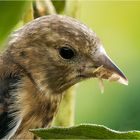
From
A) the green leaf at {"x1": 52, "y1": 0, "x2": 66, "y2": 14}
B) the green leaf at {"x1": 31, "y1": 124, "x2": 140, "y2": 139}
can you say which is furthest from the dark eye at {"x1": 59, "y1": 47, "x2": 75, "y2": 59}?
the green leaf at {"x1": 31, "y1": 124, "x2": 140, "y2": 139}

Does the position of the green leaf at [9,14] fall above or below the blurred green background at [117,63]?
below

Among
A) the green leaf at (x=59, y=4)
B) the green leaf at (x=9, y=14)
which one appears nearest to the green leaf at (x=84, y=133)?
the green leaf at (x=9, y=14)

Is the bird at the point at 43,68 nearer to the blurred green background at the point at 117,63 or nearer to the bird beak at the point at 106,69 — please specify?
the bird beak at the point at 106,69

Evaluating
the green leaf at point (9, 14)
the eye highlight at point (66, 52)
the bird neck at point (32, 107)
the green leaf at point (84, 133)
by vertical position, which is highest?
the eye highlight at point (66, 52)

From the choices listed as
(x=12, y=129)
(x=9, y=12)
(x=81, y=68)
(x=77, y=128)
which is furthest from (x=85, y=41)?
(x=77, y=128)

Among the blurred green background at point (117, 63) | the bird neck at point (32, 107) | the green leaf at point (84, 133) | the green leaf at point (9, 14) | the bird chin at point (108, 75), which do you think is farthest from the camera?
the blurred green background at point (117, 63)

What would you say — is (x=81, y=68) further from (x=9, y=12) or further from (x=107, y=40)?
(x=107, y=40)
